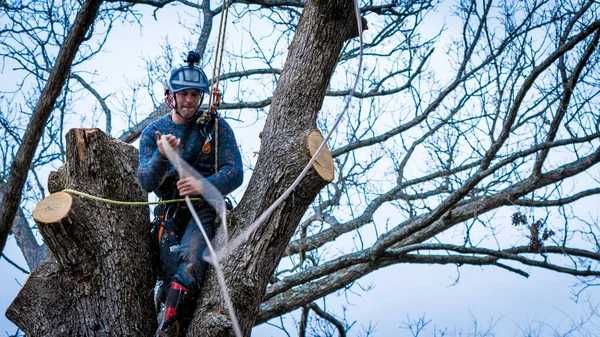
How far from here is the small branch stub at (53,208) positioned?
3.42 metres

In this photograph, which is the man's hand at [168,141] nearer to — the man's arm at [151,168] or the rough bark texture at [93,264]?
the man's arm at [151,168]

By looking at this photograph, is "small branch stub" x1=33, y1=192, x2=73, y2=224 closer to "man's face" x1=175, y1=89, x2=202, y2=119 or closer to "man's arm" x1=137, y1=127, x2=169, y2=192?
"man's arm" x1=137, y1=127, x2=169, y2=192

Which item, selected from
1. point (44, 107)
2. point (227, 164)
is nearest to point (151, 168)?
point (227, 164)

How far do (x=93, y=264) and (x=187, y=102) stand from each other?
0.86 metres

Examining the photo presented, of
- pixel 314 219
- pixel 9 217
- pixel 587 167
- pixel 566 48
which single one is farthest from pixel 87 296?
pixel 314 219

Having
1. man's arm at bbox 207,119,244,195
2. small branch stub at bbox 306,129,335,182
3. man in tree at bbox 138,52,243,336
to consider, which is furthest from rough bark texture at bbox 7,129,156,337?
small branch stub at bbox 306,129,335,182

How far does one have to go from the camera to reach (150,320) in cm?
366

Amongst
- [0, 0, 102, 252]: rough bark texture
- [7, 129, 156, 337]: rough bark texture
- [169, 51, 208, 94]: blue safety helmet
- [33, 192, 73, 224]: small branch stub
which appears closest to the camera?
[33, 192, 73, 224]: small branch stub

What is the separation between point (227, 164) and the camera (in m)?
3.71

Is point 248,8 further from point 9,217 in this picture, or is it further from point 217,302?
point 217,302

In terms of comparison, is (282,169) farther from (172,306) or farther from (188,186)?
(172,306)

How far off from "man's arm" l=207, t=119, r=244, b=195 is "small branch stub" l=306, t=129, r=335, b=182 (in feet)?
1.17

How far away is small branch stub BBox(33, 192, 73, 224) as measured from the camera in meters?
3.42

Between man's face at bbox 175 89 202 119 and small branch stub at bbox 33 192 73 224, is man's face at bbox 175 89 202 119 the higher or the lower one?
the higher one
